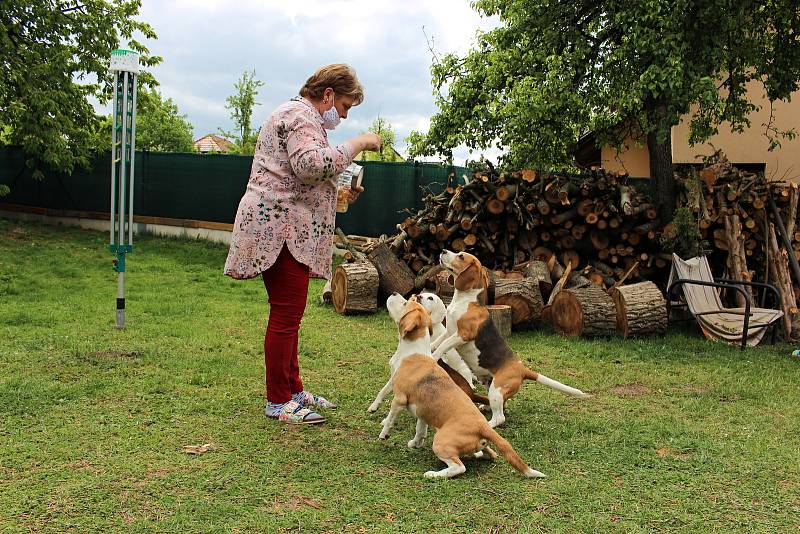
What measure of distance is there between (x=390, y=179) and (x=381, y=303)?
15.8 feet

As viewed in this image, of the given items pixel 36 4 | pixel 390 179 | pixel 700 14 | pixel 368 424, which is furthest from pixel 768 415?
pixel 36 4

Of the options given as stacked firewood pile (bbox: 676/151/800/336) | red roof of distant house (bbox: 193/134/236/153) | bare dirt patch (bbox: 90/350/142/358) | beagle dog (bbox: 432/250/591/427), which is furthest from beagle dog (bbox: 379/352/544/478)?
red roof of distant house (bbox: 193/134/236/153)

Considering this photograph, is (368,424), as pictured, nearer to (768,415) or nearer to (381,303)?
(768,415)

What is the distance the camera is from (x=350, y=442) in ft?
12.9

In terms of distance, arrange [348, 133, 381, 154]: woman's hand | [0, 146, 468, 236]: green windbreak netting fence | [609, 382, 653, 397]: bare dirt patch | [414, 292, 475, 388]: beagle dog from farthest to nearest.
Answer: [0, 146, 468, 236]: green windbreak netting fence, [609, 382, 653, 397]: bare dirt patch, [414, 292, 475, 388]: beagle dog, [348, 133, 381, 154]: woman's hand

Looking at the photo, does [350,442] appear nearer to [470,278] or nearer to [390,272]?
[470,278]

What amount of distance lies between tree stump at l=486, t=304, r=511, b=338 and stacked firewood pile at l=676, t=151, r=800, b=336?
106 inches

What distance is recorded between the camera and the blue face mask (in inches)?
159

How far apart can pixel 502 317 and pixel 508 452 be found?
4.03 meters

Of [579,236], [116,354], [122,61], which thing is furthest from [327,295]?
[122,61]

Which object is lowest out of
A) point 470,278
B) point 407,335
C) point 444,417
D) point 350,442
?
point 350,442

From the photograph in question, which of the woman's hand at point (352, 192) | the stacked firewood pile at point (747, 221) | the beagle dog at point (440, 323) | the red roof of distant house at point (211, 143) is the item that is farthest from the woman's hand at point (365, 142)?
the red roof of distant house at point (211, 143)

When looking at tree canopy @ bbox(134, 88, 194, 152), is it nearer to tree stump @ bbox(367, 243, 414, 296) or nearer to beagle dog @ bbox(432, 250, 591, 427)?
tree stump @ bbox(367, 243, 414, 296)

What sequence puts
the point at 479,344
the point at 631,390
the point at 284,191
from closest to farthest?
1. the point at 284,191
2. the point at 479,344
3. the point at 631,390
